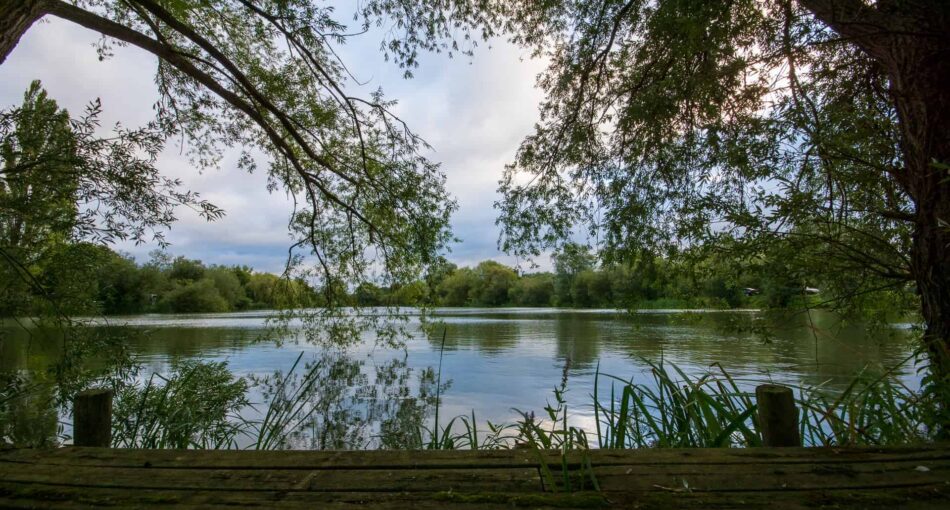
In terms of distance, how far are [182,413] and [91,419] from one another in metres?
2.27

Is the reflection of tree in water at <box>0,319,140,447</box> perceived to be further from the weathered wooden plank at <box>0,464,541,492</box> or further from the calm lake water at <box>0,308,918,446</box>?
the weathered wooden plank at <box>0,464,541,492</box>

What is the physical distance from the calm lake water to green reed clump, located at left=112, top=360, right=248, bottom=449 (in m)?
0.64

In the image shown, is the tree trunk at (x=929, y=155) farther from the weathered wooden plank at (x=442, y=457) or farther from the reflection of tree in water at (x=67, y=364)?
the reflection of tree in water at (x=67, y=364)

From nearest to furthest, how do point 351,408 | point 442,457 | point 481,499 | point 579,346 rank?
point 481,499
point 442,457
point 351,408
point 579,346

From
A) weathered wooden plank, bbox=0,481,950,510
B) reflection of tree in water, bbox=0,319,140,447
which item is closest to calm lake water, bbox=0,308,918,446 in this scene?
reflection of tree in water, bbox=0,319,140,447

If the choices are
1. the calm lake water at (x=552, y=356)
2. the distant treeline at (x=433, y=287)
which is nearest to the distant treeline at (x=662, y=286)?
the distant treeline at (x=433, y=287)

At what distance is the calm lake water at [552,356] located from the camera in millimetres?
6438

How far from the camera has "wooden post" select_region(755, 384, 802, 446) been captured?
6.57 feet

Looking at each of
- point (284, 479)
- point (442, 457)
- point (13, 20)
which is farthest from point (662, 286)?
point (13, 20)

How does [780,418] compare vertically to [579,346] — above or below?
above

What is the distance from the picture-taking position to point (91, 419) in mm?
2211

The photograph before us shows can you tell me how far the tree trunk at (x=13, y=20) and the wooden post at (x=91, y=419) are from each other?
2.07 metres

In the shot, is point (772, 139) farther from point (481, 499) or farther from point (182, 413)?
point (182, 413)

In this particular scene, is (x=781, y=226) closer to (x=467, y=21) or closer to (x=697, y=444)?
(x=697, y=444)
